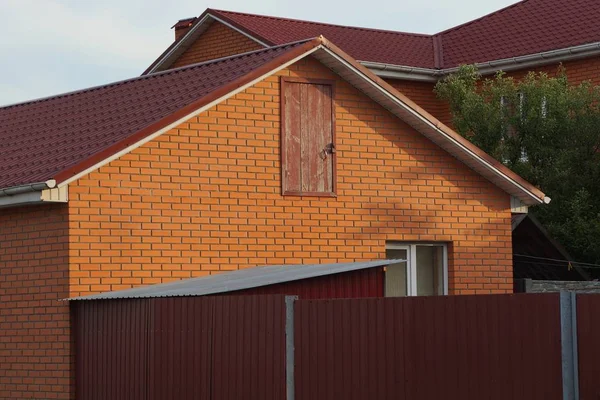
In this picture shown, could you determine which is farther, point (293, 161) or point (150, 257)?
point (293, 161)

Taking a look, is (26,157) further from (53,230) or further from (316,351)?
(316,351)

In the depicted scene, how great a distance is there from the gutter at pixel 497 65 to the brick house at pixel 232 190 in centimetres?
869

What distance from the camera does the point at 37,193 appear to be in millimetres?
14453

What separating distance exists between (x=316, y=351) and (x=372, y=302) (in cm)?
78

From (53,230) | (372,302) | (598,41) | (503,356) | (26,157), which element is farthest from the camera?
(598,41)

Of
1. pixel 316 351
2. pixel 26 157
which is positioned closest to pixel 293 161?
pixel 26 157

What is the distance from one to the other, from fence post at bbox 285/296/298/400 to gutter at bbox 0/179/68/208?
3.70 m

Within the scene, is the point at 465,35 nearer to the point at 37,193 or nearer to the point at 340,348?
the point at 37,193

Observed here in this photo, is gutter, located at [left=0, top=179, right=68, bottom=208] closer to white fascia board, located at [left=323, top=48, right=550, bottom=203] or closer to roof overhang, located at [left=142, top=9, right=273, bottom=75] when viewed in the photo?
white fascia board, located at [left=323, top=48, right=550, bottom=203]

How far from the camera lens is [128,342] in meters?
13.6

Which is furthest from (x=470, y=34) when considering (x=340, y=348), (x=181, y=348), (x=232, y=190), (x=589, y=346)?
(x=589, y=346)

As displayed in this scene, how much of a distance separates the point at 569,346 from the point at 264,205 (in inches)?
296

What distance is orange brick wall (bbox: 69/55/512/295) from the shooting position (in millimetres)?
15164

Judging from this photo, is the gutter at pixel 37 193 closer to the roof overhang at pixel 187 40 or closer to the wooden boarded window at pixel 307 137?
the wooden boarded window at pixel 307 137
